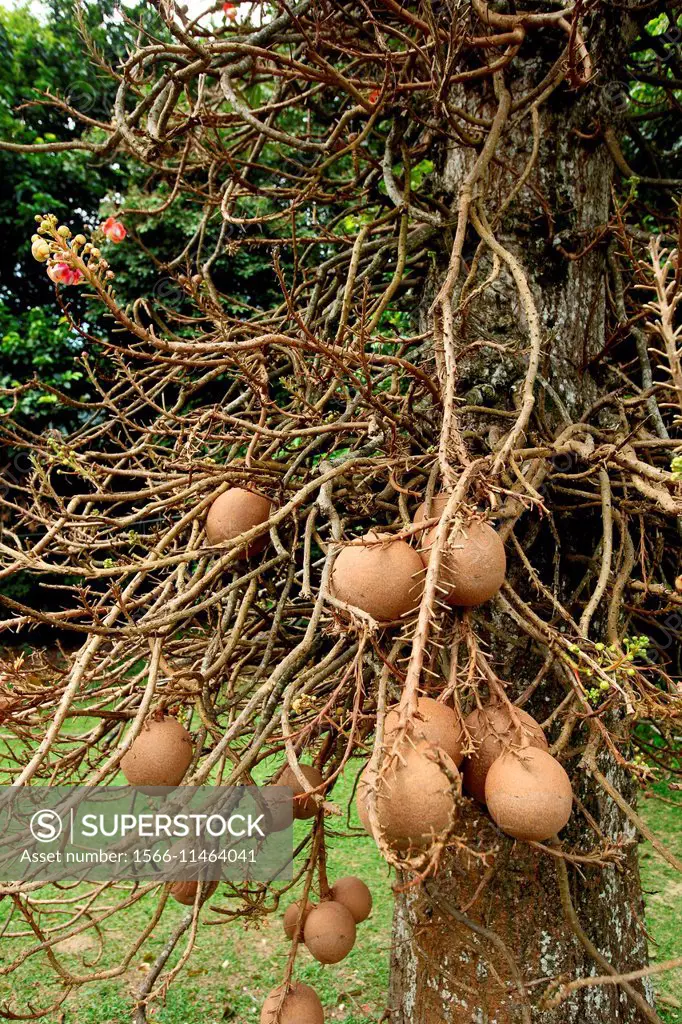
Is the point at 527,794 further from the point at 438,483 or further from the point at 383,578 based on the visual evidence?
the point at 438,483

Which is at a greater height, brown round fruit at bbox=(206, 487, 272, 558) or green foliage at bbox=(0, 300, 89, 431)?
green foliage at bbox=(0, 300, 89, 431)

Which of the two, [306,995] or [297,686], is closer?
[297,686]

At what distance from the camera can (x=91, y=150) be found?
2.48 m

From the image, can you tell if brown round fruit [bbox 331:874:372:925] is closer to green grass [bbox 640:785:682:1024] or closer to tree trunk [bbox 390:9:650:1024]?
tree trunk [bbox 390:9:650:1024]

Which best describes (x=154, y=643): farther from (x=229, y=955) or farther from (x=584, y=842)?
(x=229, y=955)

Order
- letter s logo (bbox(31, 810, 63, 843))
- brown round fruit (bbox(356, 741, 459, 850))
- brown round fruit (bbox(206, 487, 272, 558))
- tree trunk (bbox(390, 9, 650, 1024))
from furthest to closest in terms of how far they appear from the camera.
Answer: tree trunk (bbox(390, 9, 650, 1024)) → brown round fruit (bbox(206, 487, 272, 558)) → letter s logo (bbox(31, 810, 63, 843)) → brown round fruit (bbox(356, 741, 459, 850))

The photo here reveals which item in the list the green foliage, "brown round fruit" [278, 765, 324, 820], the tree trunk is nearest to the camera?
"brown round fruit" [278, 765, 324, 820]

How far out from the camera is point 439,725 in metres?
1.24

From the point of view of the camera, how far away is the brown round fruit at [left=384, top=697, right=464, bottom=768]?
1221 mm

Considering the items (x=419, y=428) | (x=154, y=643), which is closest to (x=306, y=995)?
(x=154, y=643)

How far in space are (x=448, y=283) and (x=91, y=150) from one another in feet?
4.62

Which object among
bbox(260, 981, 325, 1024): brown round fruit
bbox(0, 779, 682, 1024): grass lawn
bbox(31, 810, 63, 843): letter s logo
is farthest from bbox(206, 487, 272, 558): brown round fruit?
bbox(0, 779, 682, 1024): grass lawn

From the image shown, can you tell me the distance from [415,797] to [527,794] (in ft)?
0.92

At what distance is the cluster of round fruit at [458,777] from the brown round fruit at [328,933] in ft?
2.37
